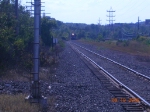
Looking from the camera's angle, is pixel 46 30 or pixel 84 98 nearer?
pixel 84 98

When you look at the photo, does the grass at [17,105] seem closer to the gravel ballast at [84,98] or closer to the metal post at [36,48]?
the metal post at [36,48]

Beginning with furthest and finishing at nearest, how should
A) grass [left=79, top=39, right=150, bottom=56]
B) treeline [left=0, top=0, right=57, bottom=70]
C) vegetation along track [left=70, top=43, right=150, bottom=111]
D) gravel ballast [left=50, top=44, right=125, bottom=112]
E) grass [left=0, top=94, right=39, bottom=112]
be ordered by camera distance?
grass [left=79, top=39, right=150, bottom=56] < treeline [left=0, top=0, right=57, bottom=70] < vegetation along track [left=70, top=43, right=150, bottom=111] < gravel ballast [left=50, top=44, right=125, bottom=112] < grass [left=0, top=94, right=39, bottom=112]

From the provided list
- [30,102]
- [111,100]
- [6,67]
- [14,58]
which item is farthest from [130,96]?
[14,58]

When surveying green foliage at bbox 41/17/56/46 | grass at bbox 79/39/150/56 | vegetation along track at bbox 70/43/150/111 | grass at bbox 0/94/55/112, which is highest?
green foliage at bbox 41/17/56/46

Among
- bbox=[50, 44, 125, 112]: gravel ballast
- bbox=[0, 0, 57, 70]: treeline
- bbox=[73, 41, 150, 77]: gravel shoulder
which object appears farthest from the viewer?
bbox=[73, 41, 150, 77]: gravel shoulder

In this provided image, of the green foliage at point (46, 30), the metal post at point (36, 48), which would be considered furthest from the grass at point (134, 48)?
the metal post at point (36, 48)

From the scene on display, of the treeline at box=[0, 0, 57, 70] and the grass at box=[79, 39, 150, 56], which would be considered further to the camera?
the grass at box=[79, 39, 150, 56]

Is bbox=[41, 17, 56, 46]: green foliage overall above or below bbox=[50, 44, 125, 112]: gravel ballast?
above

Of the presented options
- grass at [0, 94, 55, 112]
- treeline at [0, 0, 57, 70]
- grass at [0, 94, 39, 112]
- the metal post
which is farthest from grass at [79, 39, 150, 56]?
grass at [0, 94, 39, 112]

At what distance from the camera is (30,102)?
1332 centimetres

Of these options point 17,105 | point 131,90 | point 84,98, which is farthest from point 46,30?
point 17,105

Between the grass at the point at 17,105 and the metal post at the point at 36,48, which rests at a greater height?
the metal post at the point at 36,48

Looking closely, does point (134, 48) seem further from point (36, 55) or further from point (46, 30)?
point (36, 55)

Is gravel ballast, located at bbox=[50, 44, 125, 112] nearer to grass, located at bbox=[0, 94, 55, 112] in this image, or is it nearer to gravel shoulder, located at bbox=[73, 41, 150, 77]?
grass, located at bbox=[0, 94, 55, 112]
